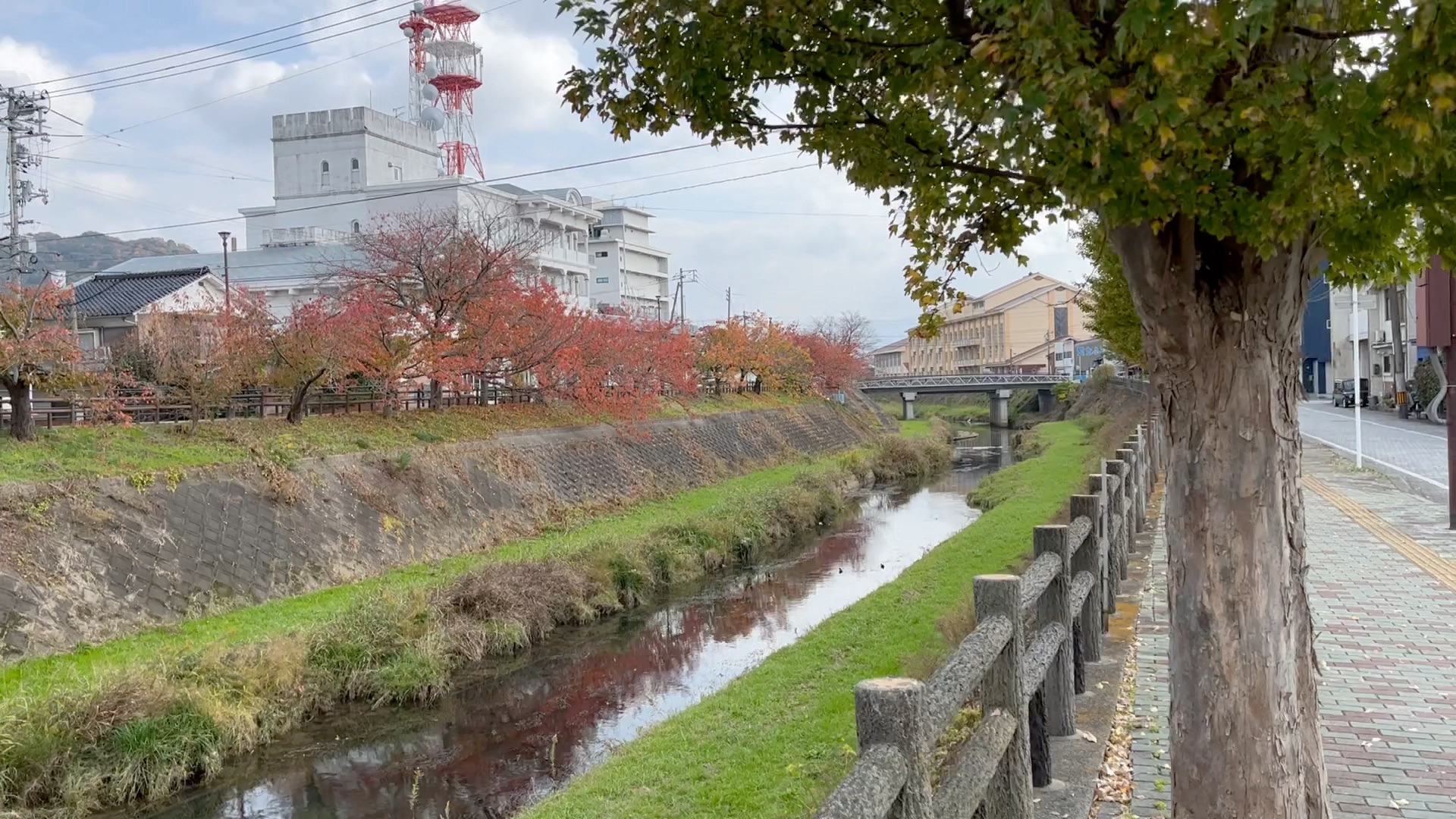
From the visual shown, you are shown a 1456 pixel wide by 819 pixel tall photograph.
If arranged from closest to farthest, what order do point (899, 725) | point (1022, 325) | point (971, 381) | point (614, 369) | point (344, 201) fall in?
point (899, 725), point (614, 369), point (344, 201), point (971, 381), point (1022, 325)

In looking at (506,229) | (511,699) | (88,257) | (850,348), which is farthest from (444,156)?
(88,257)

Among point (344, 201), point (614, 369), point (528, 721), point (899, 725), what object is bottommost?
point (528, 721)

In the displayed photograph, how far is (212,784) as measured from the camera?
9.78 m

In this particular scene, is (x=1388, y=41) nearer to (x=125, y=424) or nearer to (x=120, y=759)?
(x=120, y=759)

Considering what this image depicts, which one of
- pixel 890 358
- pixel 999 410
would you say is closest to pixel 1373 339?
pixel 999 410

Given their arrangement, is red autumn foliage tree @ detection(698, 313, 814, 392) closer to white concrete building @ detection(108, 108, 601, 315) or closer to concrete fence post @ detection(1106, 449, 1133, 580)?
white concrete building @ detection(108, 108, 601, 315)

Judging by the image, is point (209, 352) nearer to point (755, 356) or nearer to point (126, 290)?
point (126, 290)

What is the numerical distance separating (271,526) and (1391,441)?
2698 cm

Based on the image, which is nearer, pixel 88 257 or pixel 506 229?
pixel 506 229

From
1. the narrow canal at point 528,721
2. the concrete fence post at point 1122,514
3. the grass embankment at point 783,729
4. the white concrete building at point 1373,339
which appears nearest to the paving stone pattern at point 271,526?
the narrow canal at point 528,721

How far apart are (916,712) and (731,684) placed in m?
8.19

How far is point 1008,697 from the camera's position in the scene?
440 centimetres

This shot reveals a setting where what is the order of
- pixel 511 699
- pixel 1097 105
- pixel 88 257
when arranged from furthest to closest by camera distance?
1. pixel 88 257
2. pixel 511 699
3. pixel 1097 105

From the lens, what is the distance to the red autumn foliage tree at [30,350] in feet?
48.6
